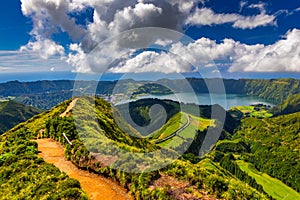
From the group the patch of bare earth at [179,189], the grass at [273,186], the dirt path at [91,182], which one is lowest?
the grass at [273,186]

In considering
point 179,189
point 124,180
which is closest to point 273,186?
point 124,180

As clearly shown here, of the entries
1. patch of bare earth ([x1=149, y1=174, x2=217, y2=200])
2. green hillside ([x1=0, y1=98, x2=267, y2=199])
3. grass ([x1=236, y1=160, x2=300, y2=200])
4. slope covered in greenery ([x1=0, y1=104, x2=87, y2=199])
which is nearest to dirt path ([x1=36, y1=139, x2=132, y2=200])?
green hillside ([x1=0, y1=98, x2=267, y2=199])

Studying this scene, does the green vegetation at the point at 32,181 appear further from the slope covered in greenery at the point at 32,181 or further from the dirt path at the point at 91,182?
the dirt path at the point at 91,182

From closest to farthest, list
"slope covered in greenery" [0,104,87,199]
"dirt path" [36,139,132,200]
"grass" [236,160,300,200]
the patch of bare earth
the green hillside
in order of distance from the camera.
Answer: the patch of bare earth, "slope covered in greenery" [0,104,87,199], the green hillside, "dirt path" [36,139,132,200], "grass" [236,160,300,200]

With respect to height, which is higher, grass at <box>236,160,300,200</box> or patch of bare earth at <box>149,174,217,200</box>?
patch of bare earth at <box>149,174,217,200</box>

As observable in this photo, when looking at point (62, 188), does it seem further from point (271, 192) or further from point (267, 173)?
point (267, 173)

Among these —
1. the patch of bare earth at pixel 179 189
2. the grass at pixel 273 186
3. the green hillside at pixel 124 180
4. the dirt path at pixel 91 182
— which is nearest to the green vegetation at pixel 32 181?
the green hillside at pixel 124 180

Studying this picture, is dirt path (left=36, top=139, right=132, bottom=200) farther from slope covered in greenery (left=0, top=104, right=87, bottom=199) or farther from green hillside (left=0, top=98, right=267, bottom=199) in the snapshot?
slope covered in greenery (left=0, top=104, right=87, bottom=199)
